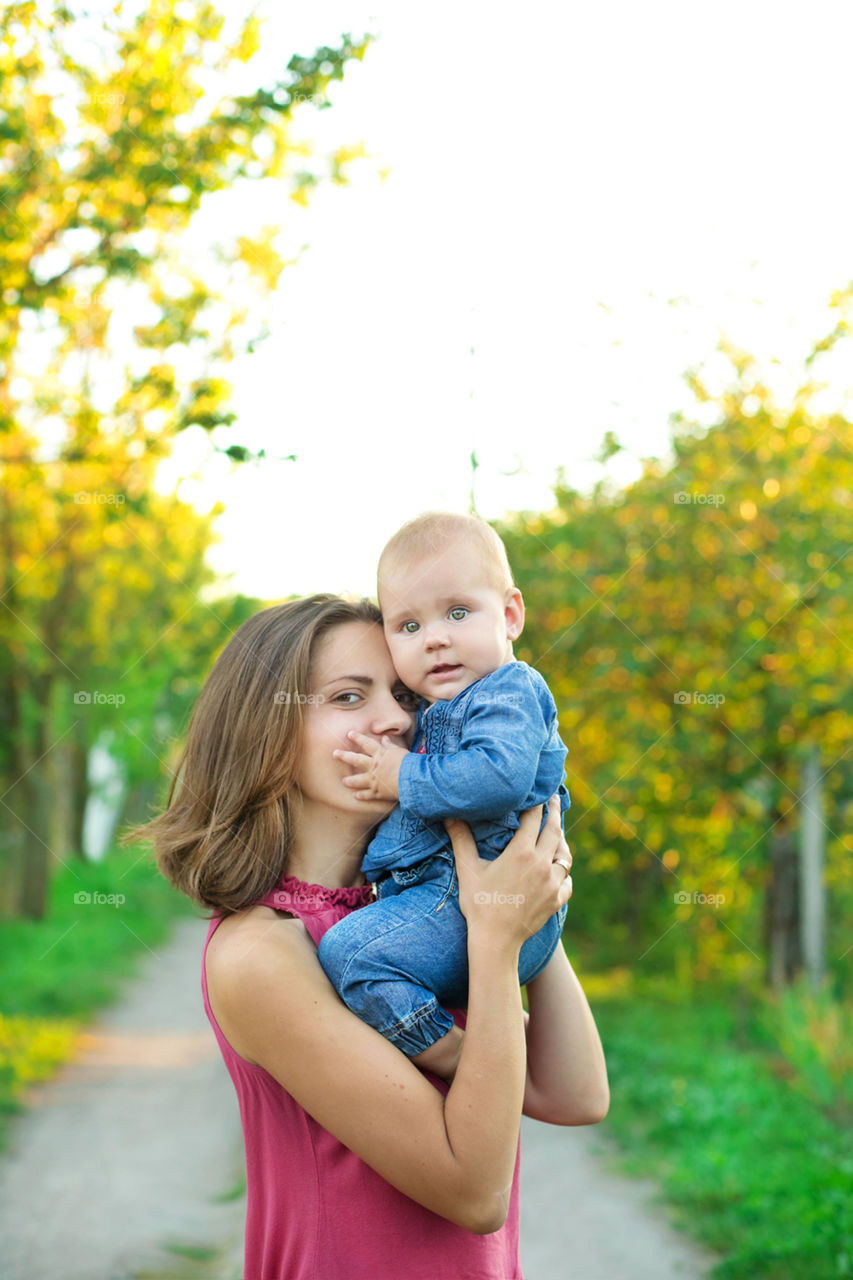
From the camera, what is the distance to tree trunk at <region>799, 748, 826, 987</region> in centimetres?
702

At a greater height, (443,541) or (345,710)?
(443,541)

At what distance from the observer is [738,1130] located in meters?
5.62

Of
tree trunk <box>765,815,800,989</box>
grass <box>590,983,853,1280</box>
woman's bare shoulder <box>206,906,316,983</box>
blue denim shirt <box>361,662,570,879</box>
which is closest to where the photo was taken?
woman's bare shoulder <box>206,906,316,983</box>

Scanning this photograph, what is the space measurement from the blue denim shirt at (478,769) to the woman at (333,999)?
5 centimetres

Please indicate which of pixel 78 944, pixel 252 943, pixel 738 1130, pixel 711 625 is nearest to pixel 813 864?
pixel 711 625

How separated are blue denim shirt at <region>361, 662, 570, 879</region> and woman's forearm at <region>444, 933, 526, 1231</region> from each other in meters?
0.29

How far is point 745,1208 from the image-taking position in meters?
4.75

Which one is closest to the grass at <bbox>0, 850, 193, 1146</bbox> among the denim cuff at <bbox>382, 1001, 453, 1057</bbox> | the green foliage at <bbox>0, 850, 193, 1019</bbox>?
the green foliage at <bbox>0, 850, 193, 1019</bbox>

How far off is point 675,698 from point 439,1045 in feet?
17.6

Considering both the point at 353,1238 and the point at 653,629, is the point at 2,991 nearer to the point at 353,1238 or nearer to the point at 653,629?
the point at 653,629

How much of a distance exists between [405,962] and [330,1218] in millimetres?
390

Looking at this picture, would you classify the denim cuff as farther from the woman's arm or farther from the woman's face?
the woman's face

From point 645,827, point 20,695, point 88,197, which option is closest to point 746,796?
point 645,827

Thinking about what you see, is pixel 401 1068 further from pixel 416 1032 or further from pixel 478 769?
pixel 478 769
